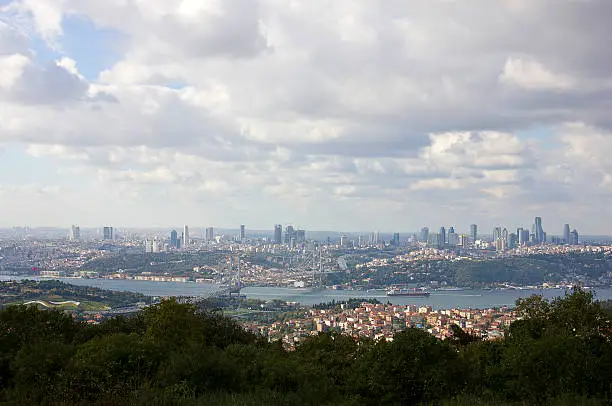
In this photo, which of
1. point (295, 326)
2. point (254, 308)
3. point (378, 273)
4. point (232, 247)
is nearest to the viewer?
point (295, 326)

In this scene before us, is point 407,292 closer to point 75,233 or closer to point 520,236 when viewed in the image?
point 520,236

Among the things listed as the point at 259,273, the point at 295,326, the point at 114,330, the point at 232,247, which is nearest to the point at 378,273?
the point at 259,273

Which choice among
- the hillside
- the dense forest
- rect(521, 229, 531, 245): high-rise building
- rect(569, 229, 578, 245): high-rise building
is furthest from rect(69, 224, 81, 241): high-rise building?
the dense forest

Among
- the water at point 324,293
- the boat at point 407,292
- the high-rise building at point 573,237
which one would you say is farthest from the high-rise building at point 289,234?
the high-rise building at point 573,237

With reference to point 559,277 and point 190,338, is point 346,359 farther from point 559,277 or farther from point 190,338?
point 559,277

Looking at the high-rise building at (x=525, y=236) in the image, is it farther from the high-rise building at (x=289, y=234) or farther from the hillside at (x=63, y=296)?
the hillside at (x=63, y=296)

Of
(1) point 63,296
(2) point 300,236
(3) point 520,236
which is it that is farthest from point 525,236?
(1) point 63,296

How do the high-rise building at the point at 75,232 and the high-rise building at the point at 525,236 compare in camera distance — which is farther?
the high-rise building at the point at 75,232

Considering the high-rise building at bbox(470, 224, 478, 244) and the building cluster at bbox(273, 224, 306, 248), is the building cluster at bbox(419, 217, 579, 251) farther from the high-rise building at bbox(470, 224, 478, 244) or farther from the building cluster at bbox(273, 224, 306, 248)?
the building cluster at bbox(273, 224, 306, 248)

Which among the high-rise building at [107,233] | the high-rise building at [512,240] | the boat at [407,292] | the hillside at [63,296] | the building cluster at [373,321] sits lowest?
the boat at [407,292]
